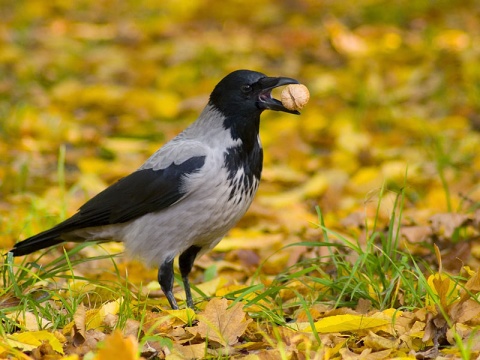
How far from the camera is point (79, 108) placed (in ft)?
29.3

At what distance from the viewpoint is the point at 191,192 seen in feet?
13.9

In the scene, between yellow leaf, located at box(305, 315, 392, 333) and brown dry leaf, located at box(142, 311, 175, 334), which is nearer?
yellow leaf, located at box(305, 315, 392, 333)

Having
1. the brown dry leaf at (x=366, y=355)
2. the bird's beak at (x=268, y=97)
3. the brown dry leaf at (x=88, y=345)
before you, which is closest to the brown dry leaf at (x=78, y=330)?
the brown dry leaf at (x=88, y=345)

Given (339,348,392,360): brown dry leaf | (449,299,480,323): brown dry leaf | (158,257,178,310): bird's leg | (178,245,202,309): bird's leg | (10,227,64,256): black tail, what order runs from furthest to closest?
(178,245,202,309): bird's leg → (10,227,64,256): black tail → (158,257,178,310): bird's leg → (449,299,480,323): brown dry leaf → (339,348,392,360): brown dry leaf

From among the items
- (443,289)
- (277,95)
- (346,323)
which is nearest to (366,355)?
(346,323)

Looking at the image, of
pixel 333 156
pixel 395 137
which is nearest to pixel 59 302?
pixel 333 156

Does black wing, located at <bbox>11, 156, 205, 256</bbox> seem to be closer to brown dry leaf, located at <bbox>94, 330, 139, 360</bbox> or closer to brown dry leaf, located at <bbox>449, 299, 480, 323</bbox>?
brown dry leaf, located at <bbox>449, 299, 480, 323</bbox>

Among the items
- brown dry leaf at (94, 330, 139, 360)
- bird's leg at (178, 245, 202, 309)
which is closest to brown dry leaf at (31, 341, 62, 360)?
brown dry leaf at (94, 330, 139, 360)

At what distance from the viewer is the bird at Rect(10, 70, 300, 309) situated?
13.9ft

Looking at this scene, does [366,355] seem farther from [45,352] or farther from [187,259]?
[187,259]

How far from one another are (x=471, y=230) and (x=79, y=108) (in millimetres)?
4930

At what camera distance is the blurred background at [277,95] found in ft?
20.1

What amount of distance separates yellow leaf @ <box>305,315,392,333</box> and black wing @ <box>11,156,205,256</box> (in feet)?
3.64

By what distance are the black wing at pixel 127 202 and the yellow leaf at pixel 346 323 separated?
1.11 metres
